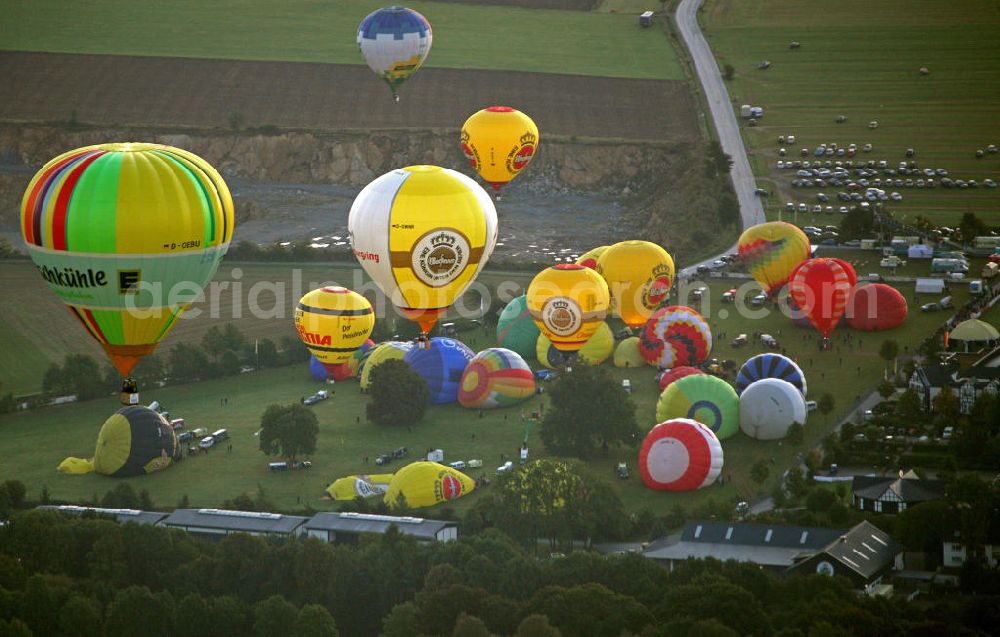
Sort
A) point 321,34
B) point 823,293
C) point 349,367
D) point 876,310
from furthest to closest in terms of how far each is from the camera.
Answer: point 321,34
point 876,310
point 823,293
point 349,367

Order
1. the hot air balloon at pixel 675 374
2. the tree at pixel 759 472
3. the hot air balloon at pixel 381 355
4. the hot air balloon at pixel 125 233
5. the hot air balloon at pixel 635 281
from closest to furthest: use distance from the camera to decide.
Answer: the hot air balloon at pixel 125 233, the tree at pixel 759 472, the hot air balloon at pixel 675 374, the hot air balloon at pixel 381 355, the hot air balloon at pixel 635 281

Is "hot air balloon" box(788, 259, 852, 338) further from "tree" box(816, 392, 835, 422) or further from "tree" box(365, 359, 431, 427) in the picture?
"tree" box(365, 359, 431, 427)

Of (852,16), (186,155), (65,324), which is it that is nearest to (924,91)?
(852,16)

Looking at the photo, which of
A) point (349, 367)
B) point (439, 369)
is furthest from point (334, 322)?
point (439, 369)

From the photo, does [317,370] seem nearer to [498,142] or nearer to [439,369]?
[439,369]

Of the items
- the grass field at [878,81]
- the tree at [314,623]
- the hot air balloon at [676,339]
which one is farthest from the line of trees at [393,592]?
the grass field at [878,81]

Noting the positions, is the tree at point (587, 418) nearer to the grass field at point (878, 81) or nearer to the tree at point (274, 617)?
the tree at point (274, 617)
